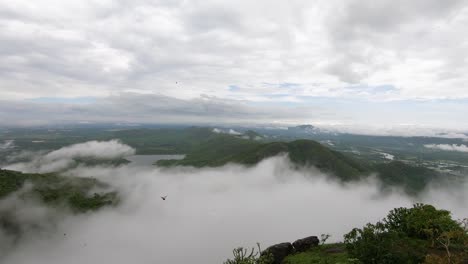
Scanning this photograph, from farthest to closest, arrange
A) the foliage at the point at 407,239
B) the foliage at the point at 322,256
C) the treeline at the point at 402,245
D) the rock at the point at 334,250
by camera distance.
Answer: the rock at the point at 334,250 < the foliage at the point at 322,256 < the foliage at the point at 407,239 < the treeline at the point at 402,245

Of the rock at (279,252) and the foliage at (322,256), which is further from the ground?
the foliage at (322,256)

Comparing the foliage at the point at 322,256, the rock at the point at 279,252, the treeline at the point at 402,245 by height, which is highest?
the treeline at the point at 402,245

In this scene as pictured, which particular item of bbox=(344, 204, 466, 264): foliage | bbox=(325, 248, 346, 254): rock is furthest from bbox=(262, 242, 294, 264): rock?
bbox=(344, 204, 466, 264): foliage

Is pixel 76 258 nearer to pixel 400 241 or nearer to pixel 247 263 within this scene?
pixel 247 263

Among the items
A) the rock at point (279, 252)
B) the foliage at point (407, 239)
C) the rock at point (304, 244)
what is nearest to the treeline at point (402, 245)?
the foliage at point (407, 239)

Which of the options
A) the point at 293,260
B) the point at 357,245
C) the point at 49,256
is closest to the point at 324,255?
the point at 293,260

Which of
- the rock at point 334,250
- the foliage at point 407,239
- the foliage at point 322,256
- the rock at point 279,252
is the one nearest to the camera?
the foliage at point 407,239

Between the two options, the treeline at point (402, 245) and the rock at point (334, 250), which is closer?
the treeline at point (402, 245)

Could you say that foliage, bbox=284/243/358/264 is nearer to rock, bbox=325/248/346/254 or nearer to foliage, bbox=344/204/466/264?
rock, bbox=325/248/346/254

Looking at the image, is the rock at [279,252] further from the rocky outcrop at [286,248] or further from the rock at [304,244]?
the rock at [304,244]
